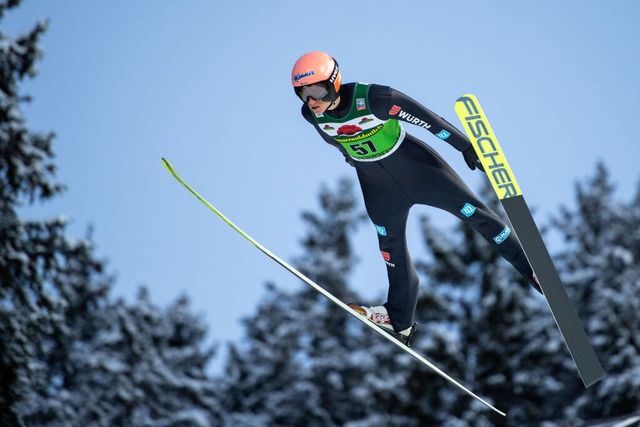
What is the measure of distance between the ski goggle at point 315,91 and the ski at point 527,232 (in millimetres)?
870

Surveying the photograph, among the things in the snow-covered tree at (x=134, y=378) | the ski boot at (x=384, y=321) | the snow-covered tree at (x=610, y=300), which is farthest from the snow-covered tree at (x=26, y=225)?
the snow-covered tree at (x=610, y=300)

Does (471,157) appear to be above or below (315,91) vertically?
below

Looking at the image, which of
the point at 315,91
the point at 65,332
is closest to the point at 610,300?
the point at 65,332

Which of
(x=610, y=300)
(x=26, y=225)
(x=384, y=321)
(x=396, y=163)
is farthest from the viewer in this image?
(x=610, y=300)

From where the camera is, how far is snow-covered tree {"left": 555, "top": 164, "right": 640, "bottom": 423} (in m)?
17.6

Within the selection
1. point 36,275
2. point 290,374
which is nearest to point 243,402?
point 290,374

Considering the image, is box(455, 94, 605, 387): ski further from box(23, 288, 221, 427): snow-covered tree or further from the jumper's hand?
box(23, 288, 221, 427): snow-covered tree

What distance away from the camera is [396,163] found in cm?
576

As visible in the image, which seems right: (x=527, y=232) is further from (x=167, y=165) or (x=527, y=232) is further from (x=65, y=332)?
(x=65, y=332)

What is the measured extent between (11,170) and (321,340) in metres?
10.6

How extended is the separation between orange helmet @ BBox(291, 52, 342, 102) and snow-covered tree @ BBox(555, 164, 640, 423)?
45.0ft

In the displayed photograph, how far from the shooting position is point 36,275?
498 inches

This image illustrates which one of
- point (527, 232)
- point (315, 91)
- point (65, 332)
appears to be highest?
point (65, 332)

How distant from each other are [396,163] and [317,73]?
828 millimetres
